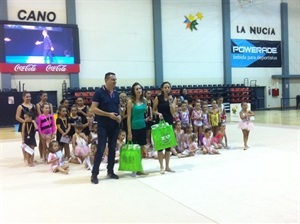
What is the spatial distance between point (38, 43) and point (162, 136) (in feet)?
39.2

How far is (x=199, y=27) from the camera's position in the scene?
19.0m

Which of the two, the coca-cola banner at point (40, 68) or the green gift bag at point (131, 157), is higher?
the coca-cola banner at point (40, 68)

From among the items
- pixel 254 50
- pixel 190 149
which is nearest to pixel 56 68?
pixel 190 149

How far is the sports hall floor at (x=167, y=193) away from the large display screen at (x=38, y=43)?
32.0 feet

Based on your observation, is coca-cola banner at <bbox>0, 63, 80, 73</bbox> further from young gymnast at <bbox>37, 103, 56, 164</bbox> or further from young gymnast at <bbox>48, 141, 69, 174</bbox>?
young gymnast at <bbox>48, 141, 69, 174</bbox>

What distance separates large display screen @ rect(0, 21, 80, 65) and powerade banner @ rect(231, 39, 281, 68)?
10484 millimetres

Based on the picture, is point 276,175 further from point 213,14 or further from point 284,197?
point 213,14

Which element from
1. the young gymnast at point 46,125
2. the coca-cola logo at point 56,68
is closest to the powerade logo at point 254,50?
the coca-cola logo at point 56,68

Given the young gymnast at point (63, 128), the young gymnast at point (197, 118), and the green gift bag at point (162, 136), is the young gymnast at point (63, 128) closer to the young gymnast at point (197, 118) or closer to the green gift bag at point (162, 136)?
the green gift bag at point (162, 136)

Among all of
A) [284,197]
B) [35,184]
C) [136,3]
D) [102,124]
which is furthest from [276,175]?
[136,3]

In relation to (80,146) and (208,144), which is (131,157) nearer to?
(80,146)

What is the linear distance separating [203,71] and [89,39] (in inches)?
290

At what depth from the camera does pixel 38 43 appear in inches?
579

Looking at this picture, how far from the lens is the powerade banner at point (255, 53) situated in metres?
20.2
